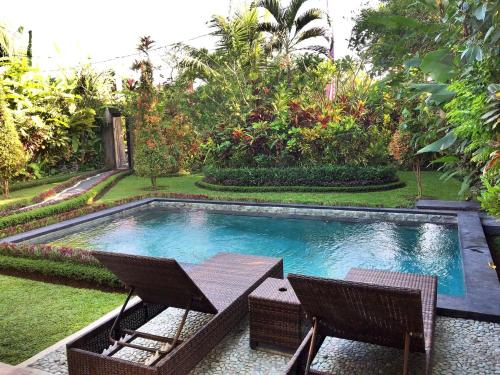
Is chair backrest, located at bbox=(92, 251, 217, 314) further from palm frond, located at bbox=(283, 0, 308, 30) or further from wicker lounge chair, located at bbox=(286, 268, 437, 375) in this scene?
palm frond, located at bbox=(283, 0, 308, 30)

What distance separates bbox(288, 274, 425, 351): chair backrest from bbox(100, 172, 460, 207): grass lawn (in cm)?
728

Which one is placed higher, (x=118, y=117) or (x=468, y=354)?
(x=118, y=117)

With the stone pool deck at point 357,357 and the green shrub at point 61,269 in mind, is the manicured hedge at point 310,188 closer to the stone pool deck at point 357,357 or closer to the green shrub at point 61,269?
the green shrub at point 61,269

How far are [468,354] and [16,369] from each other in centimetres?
348

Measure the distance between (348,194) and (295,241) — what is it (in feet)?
13.2

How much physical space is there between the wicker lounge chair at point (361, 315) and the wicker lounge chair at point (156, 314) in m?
0.85

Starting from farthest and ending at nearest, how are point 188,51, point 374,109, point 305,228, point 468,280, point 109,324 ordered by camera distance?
point 188,51 < point 374,109 < point 305,228 < point 468,280 < point 109,324

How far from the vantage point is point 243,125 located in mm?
14742

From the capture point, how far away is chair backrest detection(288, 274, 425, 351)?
241 cm

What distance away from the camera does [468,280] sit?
15.3 feet

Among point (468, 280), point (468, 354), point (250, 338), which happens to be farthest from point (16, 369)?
point (468, 280)

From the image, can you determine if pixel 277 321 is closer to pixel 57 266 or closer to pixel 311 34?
pixel 57 266

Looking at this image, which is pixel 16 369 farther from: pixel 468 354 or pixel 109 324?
pixel 468 354

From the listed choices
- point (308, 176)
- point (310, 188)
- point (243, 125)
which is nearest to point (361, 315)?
point (310, 188)
